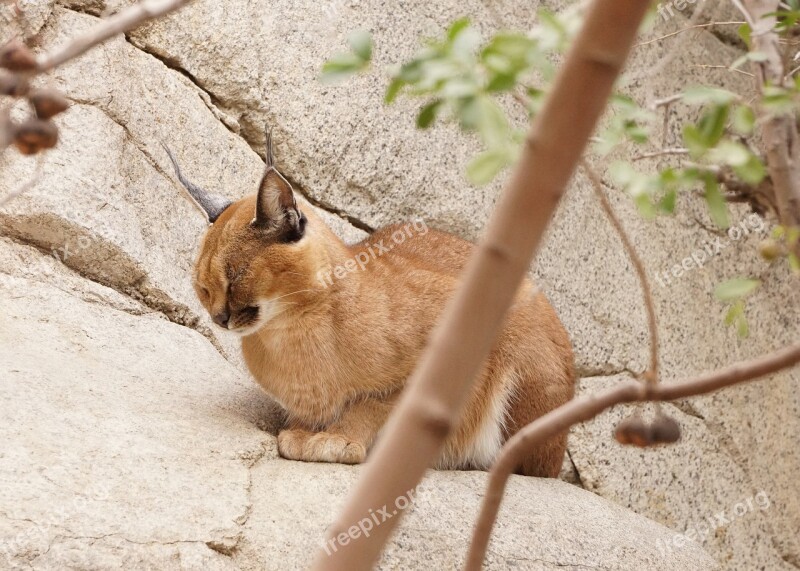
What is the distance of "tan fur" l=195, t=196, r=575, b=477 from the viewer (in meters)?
3.47

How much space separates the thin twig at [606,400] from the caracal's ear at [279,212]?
207cm

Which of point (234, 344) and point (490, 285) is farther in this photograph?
point (234, 344)

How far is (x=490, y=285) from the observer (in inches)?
38.6

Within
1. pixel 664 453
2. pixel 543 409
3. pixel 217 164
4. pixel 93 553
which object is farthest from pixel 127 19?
pixel 664 453

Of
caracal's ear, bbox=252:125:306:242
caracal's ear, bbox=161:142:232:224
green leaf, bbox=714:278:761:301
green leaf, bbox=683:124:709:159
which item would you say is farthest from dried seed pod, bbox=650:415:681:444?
caracal's ear, bbox=161:142:232:224

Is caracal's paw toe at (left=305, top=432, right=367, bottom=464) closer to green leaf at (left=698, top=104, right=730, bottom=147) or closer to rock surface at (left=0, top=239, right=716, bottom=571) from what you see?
rock surface at (left=0, top=239, right=716, bottom=571)

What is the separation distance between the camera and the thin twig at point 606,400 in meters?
1.31

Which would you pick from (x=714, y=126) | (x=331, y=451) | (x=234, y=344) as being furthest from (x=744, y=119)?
(x=234, y=344)

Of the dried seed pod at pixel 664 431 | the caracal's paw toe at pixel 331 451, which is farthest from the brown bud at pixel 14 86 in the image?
the caracal's paw toe at pixel 331 451

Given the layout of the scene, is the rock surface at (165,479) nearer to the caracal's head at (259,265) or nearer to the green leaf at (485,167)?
the caracal's head at (259,265)

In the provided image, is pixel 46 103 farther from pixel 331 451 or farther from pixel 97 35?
pixel 331 451

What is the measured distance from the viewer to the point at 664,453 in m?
5.14

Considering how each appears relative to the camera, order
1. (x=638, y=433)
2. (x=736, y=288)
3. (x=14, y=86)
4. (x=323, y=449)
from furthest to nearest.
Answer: (x=323, y=449) < (x=736, y=288) < (x=638, y=433) < (x=14, y=86)

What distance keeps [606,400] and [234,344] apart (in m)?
3.27
